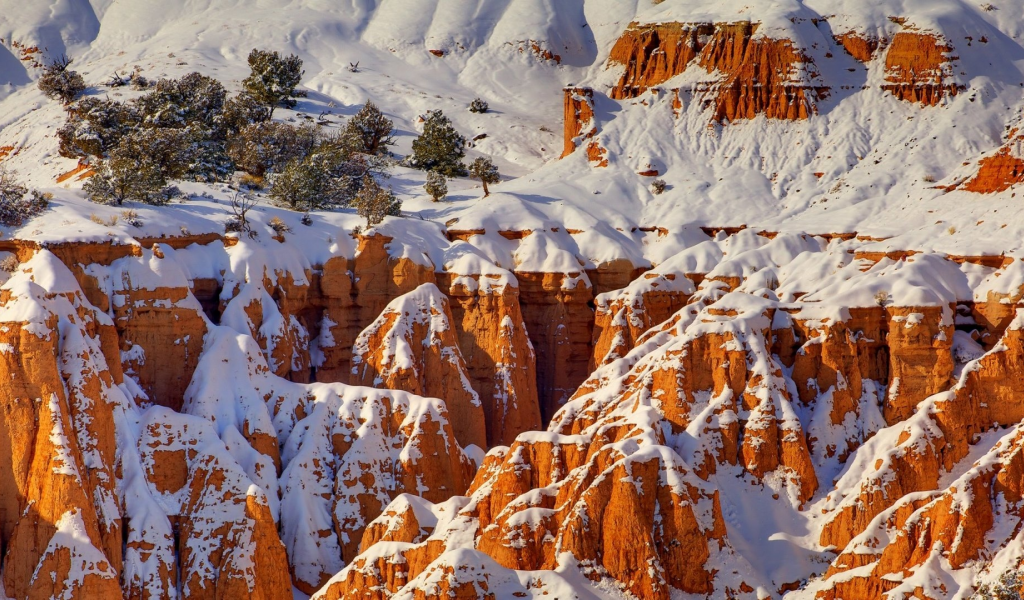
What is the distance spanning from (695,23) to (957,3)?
56.4ft

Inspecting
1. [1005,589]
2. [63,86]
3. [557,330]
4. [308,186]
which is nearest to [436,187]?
[308,186]

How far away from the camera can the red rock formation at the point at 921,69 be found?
391 ft

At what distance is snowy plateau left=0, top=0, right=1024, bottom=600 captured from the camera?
74.9 m

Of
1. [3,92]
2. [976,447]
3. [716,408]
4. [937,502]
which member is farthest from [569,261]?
[3,92]

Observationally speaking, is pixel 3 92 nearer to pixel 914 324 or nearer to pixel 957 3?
pixel 957 3

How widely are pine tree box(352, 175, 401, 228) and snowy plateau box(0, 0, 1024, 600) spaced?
84 centimetres

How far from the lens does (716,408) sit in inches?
3246

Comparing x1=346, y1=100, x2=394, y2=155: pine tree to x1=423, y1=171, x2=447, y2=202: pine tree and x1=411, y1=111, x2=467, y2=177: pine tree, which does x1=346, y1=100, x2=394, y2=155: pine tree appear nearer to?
x1=411, y1=111, x2=467, y2=177: pine tree

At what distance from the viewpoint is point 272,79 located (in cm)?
13038

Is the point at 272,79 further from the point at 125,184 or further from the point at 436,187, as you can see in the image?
the point at 125,184

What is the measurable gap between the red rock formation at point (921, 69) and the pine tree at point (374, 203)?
109 ft

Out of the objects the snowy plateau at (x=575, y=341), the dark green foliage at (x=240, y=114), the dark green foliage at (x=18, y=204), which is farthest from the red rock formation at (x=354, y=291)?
the dark green foliage at (x=240, y=114)

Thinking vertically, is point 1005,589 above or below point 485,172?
below

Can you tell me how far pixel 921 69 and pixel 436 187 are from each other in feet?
104
